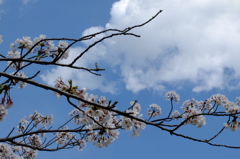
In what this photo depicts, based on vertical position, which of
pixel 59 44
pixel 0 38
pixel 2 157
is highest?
pixel 59 44

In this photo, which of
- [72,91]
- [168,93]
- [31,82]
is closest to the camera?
[31,82]

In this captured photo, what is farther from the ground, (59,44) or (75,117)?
(59,44)

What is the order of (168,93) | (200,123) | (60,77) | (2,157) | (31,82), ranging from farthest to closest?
(168,93)
(2,157)
(200,123)
(60,77)
(31,82)

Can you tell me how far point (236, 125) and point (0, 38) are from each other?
4720 mm

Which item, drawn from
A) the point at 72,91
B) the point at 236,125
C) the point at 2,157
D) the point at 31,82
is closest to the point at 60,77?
the point at 72,91

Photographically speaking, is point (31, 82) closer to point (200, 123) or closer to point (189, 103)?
point (200, 123)

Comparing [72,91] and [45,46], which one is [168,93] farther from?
[72,91]

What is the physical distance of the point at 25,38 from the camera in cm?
579

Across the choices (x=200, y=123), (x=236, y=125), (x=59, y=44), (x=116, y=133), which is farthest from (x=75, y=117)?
(x=236, y=125)

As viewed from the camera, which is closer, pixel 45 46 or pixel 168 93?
pixel 45 46

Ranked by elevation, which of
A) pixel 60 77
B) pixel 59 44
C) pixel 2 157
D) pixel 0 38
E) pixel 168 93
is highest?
pixel 168 93

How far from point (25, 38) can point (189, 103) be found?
14.0ft

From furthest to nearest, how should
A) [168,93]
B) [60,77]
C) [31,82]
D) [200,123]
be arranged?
[168,93] → [200,123] → [60,77] → [31,82]

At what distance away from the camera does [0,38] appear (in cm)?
554
